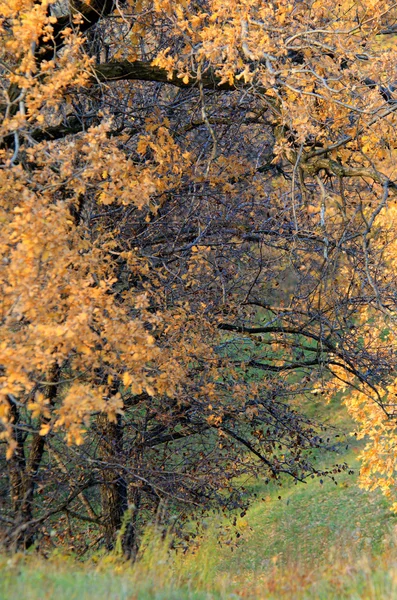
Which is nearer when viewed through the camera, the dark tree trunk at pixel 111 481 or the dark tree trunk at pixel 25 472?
the dark tree trunk at pixel 25 472

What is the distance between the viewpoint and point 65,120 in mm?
8164

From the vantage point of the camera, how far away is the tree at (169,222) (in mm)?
5355

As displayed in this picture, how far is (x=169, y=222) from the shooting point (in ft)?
30.0

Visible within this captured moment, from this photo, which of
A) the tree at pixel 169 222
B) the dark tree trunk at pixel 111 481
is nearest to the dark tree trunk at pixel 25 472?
the tree at pixel 169 222

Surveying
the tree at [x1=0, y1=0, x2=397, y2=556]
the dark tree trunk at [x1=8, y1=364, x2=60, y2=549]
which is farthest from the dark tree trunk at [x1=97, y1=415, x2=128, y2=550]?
the dark tree trunk at [x1=8, y1=364, x2=60, y2=549]

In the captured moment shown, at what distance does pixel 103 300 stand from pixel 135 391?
0.79 m

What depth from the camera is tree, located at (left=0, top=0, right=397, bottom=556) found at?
536cm

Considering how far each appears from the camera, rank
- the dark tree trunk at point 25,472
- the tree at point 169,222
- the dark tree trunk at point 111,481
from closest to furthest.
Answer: the tree at point 169,222 < the dark tree trunk at point 25,472 < the dark tree trunk at point 111,481

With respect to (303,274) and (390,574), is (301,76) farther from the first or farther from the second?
(390,574)

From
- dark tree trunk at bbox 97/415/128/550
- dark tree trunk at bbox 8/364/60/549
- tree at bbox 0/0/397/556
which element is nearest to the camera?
tree at bbox 0/0/397/556

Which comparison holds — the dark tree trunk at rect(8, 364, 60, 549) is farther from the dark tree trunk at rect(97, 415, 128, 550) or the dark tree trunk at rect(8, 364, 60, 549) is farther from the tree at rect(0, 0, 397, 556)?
the dark tree trunk at rect(97, 415, 128, 550)

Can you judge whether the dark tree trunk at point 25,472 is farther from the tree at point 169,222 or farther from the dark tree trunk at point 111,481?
the dark tree trunk at point 111,481

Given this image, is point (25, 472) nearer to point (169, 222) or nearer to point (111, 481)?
point (111, 481)

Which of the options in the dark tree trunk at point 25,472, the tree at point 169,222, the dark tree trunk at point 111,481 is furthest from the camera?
the dark tree trunk at point 111,481
